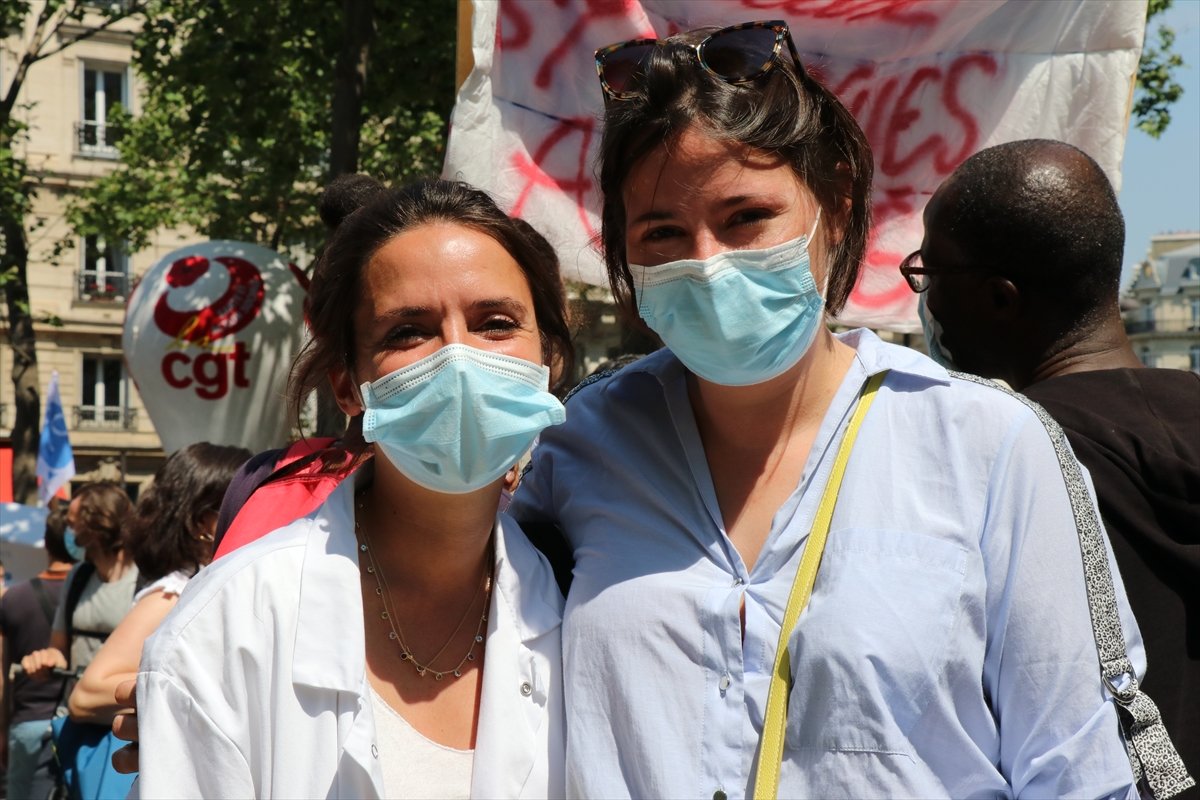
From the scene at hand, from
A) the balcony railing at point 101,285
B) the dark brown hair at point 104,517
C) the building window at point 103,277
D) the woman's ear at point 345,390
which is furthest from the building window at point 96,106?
the woman's ear at point 345,390

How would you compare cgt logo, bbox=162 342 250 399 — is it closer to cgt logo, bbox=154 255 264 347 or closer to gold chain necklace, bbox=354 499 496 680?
cgt logo, bbox=154 255 264 347

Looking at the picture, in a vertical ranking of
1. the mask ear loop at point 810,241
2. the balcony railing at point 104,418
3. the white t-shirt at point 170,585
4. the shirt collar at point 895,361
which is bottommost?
the balcony railing at point 104,418

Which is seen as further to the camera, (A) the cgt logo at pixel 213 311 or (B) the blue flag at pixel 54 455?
(B) the blue flag at pixel 54 455

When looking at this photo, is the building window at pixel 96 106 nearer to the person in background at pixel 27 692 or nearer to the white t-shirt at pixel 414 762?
the person in background at pixel 27 692

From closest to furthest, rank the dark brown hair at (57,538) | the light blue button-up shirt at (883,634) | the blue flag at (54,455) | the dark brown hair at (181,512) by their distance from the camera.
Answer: the light blue button-up shirt at (883,634) → the dark brown hair at (181,512) → the dark brown hair at (57,538) → the blue flag at (54,455)

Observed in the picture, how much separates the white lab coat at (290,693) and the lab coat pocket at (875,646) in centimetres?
45

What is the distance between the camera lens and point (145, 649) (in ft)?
6.65

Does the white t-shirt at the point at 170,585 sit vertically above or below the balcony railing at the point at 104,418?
above

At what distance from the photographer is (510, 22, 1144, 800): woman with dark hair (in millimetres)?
1968

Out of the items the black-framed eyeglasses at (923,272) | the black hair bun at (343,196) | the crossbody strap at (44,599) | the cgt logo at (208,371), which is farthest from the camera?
the cgt logo at (208,371)

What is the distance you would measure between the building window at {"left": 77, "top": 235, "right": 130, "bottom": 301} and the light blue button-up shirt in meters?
35.0

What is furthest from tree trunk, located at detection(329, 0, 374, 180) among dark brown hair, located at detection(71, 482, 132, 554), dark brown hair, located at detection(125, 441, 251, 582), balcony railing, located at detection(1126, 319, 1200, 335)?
balcony railing, located at detection(1126, 319, 1200, 335)

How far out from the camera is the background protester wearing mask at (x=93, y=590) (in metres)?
6.47

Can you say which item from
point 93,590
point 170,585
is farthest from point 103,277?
point 170,585
